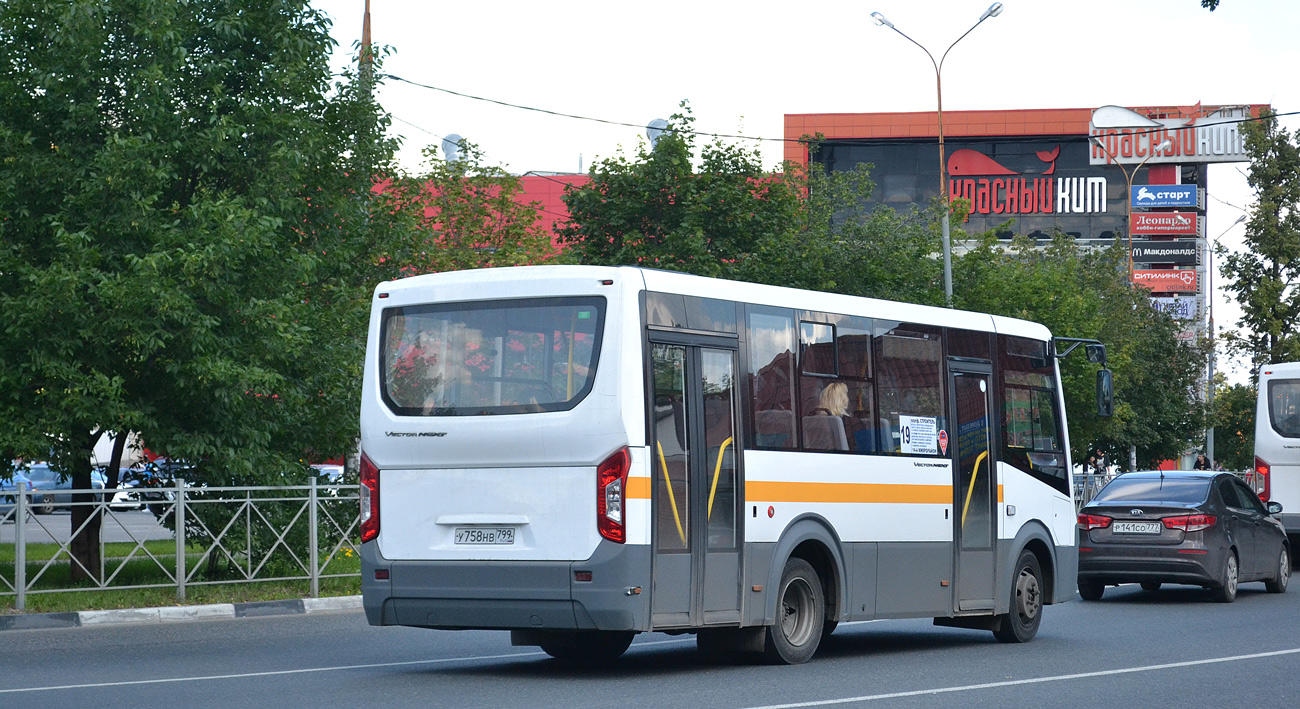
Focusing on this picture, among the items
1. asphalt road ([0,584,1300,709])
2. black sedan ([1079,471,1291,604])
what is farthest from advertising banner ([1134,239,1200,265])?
asphalt road ([0,584,1300,709])

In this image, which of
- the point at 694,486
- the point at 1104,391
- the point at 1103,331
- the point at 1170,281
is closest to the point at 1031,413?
the point at 1104,391

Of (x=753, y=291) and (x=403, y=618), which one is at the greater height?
(x=753, y=291)

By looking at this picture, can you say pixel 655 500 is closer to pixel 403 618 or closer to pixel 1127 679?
pixel 403 618

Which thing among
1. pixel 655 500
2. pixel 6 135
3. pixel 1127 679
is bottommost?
pixel 1127 679

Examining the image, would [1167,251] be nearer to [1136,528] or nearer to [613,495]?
[1136,528]

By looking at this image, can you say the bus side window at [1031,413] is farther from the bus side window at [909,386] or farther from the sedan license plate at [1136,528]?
the sedan license plate at [1136,528]

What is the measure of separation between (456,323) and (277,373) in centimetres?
698

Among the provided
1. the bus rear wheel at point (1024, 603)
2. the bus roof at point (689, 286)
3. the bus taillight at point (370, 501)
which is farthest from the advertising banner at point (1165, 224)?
the bus taillight at point (370, 501)

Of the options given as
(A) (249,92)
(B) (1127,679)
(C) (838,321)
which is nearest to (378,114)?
(A) (249,92)

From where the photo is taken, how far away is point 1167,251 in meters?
75.0

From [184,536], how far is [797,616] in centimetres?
799

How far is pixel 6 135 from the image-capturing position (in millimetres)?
16297

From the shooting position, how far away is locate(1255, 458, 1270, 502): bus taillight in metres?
24.1

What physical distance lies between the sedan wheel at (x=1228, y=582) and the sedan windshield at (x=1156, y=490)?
2.63ft
